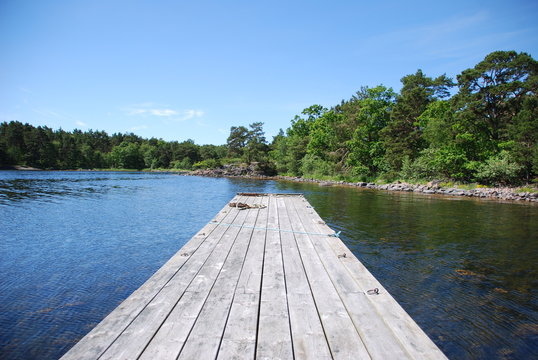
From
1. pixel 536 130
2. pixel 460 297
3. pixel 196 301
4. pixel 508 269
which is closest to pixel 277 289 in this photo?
pixel 196 301

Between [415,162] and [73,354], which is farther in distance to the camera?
[415,162]

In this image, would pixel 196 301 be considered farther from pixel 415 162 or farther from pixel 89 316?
pixel 415 162

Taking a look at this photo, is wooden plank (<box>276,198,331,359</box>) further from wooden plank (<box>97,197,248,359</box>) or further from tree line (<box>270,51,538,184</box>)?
tree line (<box>270,51,538,184</box>)

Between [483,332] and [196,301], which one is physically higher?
[196,301]

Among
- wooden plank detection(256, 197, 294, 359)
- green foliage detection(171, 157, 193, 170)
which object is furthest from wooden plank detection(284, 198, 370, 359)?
green foliage detection(171, 157, 193, 170)

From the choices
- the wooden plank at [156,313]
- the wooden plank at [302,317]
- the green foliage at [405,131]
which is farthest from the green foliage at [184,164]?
the wooden plank at [302,317]

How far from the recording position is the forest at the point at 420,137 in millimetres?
24969

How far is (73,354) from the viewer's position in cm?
235

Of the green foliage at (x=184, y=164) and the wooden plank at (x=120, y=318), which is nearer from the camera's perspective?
the wooden plank at (x=120, y=318)

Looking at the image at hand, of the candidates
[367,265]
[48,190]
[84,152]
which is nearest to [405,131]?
[367,265]

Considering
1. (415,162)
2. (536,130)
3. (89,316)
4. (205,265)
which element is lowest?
(89,316)

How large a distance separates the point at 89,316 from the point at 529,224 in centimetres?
1535

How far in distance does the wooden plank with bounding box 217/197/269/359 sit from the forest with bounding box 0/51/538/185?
25.8 meters

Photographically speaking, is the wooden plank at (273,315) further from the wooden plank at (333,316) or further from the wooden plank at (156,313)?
the wooden plank at (156,313)
